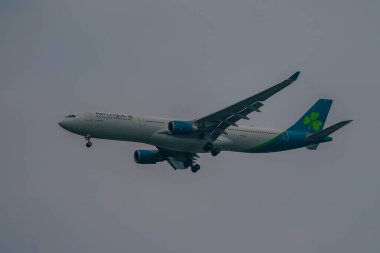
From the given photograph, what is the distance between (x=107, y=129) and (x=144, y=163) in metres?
9.01

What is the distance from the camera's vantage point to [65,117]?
66.8 meters

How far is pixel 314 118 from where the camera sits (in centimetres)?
7594

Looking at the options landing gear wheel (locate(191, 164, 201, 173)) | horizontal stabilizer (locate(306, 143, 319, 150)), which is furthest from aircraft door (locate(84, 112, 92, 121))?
horizontal stabilizer (locate(306, 143, 319, 150))

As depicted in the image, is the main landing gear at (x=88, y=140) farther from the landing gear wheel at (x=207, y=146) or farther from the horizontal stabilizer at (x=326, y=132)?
the horizontal stabilizer at (x=326, y=132)

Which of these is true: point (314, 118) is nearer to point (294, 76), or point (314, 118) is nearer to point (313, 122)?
point (313, 122)

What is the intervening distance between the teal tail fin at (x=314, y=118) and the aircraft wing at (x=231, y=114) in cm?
948

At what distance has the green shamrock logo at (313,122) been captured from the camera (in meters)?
75.3

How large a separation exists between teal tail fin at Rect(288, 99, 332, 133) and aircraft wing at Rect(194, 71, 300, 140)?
9.48 metres

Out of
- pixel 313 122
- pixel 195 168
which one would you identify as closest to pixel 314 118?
pixel 313 122

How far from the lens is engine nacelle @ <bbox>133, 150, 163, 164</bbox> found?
241 feet

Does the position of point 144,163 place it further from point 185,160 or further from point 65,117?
point 65,117

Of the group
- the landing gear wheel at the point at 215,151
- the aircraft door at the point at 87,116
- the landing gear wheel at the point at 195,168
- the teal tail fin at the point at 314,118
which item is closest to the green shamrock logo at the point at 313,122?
the teal tail fin at the point at 314,118

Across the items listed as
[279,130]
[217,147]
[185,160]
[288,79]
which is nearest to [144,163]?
[185,160]

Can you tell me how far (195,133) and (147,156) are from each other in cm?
763
